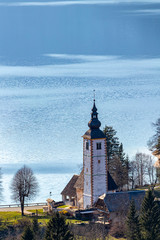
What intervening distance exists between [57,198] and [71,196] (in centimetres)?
672

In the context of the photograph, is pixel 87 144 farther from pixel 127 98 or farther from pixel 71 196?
pixel 127 98

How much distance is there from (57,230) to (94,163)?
70.0 ft

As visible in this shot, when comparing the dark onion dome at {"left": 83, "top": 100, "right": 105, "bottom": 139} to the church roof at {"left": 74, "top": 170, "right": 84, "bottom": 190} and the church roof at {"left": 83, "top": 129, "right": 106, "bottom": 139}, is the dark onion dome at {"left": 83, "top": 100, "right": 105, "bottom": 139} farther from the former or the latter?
the church roof at {"left": 74, "top": 170, "right": 84, "bottom": 190}

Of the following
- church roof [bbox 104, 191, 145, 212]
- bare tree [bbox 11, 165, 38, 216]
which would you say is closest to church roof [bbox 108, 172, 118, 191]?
church roof [bbox 104, 191, 145, 212]

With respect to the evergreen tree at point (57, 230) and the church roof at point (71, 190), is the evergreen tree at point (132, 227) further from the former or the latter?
the church roof at point (71, 190)

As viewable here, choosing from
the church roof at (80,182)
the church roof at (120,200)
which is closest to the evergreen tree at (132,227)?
the church roof at (120,200)

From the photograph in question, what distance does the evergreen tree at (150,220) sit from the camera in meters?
44.6

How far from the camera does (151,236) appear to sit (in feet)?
146

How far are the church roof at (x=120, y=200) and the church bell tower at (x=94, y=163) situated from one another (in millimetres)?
3242

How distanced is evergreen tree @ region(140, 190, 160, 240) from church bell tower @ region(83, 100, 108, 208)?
1582 centimetres

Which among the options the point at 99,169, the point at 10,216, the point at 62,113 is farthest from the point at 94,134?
the point at 62,113

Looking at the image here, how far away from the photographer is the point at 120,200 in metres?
58.2

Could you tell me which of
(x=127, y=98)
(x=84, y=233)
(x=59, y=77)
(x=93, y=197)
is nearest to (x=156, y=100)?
(x=127, y=98)

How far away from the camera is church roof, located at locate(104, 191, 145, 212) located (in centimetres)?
5753
